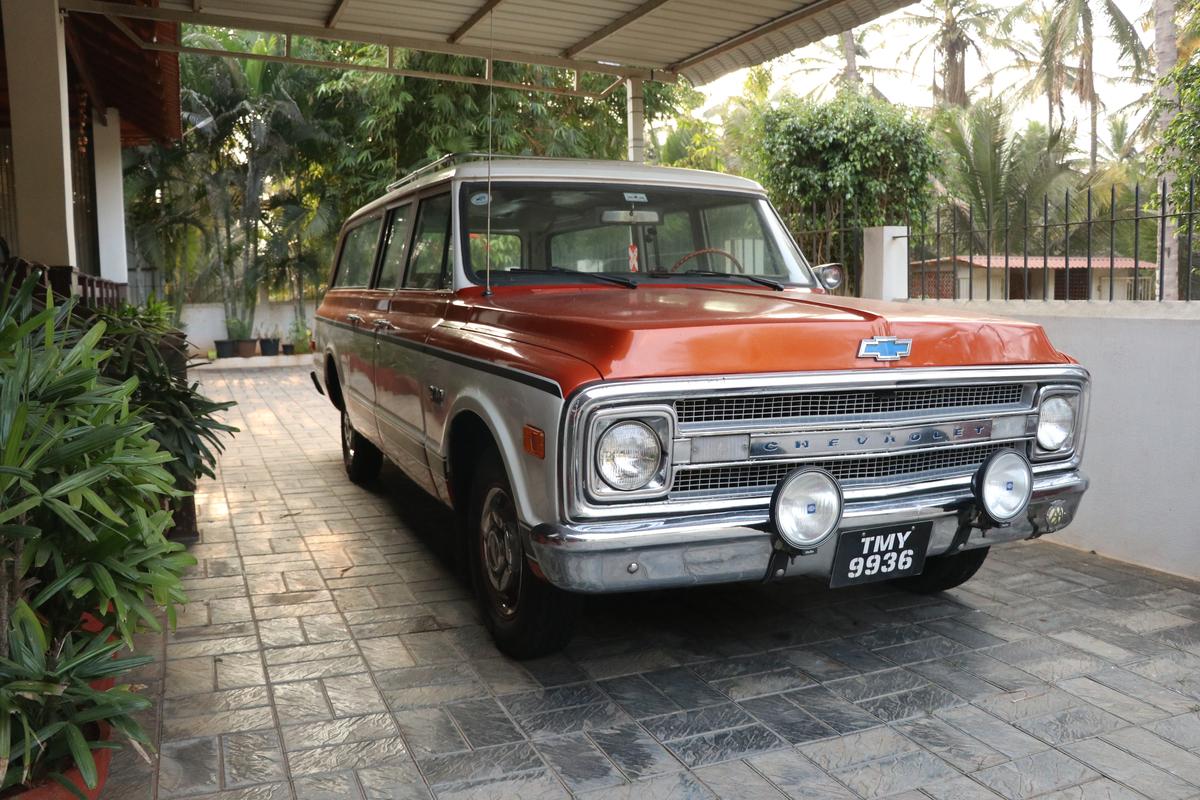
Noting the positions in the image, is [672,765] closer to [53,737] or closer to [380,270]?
[53,737]

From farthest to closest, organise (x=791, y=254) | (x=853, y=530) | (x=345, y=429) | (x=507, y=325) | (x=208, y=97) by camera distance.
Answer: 1. (x=208, y=97)
2. (x=345, y=429)
3. (x=791, y=254)
4. (x=507, y=325)
5. (x=853, y=530)

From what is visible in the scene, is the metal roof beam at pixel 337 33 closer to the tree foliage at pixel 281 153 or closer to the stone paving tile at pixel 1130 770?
the stone paving tile at pixel 1130 770

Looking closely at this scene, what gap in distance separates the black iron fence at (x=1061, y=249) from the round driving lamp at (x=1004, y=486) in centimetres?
137

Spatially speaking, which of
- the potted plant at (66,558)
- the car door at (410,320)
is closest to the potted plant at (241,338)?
the car door at (410,320)

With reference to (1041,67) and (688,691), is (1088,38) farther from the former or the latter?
(688,691)

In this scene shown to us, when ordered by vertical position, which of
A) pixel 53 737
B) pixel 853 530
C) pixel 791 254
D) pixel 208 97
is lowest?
pixel 53 737

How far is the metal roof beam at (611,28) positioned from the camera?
23.9 ft

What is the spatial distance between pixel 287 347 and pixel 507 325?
1671 centimetres

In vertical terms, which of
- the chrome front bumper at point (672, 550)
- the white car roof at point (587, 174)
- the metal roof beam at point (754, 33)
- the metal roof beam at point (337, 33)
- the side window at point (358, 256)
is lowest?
the chrome front bumper at point (672, 550)

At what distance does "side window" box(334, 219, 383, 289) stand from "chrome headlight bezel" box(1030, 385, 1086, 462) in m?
3.86

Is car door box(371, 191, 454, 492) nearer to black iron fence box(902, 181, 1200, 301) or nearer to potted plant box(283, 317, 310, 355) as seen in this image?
black iron fence box(902, 181, 1200, 301)

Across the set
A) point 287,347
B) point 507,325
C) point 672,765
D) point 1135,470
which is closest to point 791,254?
point 507,325

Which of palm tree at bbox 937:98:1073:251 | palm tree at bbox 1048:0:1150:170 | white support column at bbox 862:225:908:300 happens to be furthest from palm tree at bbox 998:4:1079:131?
white support column at bbox 862:225:908:300

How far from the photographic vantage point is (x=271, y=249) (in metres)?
19.3
